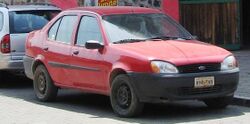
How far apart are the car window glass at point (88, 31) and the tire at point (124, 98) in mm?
935

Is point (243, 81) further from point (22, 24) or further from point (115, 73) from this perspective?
point (22, 24)

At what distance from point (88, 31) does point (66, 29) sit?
0.72 metres

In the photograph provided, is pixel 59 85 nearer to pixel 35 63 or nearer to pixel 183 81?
pixel 35 63

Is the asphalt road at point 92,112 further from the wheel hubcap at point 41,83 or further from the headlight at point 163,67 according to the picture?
the headlight at point 163,67

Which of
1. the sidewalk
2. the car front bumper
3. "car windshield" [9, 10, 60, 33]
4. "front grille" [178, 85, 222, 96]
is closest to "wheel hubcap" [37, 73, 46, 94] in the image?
"car windshield" [9, 10, 60, 33]

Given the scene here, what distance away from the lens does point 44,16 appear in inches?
524

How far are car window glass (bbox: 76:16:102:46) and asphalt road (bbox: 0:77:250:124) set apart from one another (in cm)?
114

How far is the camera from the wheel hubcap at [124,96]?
9.10m

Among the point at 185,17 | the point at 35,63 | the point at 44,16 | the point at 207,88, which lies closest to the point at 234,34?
the point at 185,17

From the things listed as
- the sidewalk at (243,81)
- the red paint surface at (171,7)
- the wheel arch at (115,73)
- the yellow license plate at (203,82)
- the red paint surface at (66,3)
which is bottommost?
the sidewalk at (243,81)

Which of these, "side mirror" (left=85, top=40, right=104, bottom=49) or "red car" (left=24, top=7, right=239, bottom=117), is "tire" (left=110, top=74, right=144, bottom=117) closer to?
"red car" (left=24, top=7, right=239, bottom=117)

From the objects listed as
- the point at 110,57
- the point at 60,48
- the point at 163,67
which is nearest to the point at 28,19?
the point at 60,48

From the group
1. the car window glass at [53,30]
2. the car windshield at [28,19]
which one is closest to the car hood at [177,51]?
the car window glass at [53,30]

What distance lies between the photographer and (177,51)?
29.7 feet
